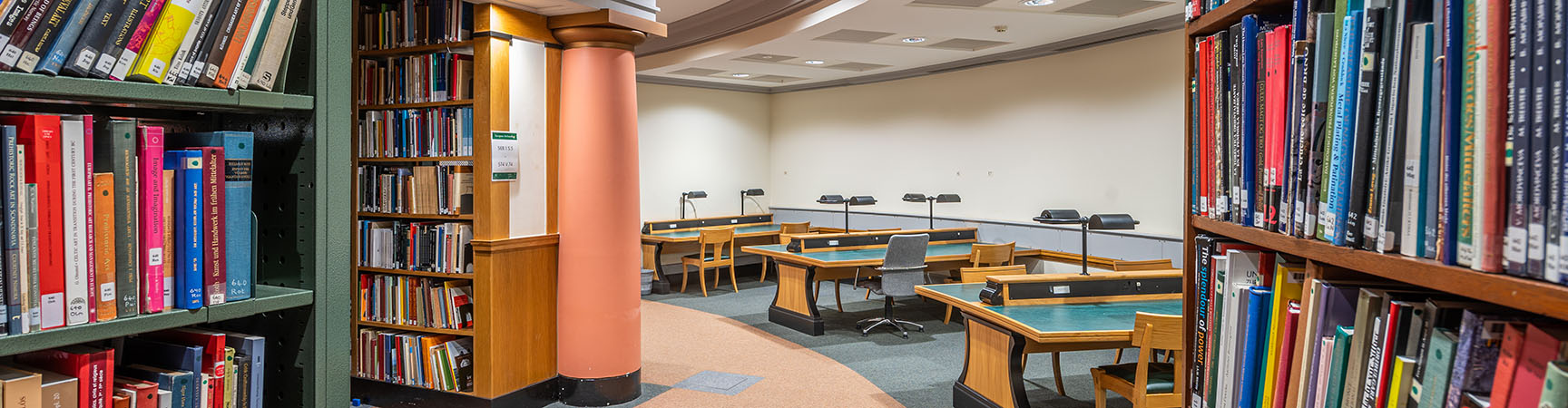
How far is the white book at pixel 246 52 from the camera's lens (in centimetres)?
135

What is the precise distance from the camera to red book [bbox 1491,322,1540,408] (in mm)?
716

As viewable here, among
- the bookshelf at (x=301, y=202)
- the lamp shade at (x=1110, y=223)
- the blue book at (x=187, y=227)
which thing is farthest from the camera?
the lamp shade at (x=1110, y=223)

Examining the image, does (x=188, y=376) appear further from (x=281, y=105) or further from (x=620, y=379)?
(x=620, y=379)

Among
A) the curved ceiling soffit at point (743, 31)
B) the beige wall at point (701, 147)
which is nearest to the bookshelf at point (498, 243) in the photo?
the curved ceiling soffit at point (743, 31)

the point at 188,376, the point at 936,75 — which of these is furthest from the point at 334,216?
the point at 936,75

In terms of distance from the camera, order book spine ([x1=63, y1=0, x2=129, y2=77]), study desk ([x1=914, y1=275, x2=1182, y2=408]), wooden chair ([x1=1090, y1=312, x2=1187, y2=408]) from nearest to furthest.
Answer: book spine ([x1=63, y1=0, x2=129, y2=77])
wooden chair ([x1=1090, y1=312, x2=1187, y2=408])
study desk ([x1=914, y1=275, x2=1182, y2=408])

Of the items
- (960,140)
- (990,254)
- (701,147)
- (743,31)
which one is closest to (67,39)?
(743,31)

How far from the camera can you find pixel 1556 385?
0.67 meters

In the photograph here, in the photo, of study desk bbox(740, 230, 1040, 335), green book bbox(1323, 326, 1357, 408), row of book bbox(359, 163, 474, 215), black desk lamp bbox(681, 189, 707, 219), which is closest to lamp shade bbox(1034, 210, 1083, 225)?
study desk bbox(740, 230, 1040, 335)

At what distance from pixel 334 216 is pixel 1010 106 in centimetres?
759

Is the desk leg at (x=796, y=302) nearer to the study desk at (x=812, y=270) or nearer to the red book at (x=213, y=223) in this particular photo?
the study desk at (x=812, y=270)

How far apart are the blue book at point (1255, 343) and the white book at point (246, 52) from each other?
152cm

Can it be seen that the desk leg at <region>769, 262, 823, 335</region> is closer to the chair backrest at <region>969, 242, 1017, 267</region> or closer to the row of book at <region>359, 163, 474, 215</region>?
the chair backrest at <region>969, 242, 1017, 267</region>

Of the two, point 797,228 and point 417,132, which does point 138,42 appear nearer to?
point 417,132
